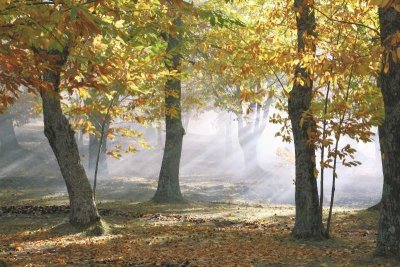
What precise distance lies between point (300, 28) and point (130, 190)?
18.0 meters

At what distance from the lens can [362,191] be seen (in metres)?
36.5

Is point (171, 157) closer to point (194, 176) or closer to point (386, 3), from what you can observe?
point (386, 3)

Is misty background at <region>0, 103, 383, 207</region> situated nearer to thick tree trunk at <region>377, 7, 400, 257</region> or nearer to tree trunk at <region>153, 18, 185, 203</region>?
tree trunk at <region>153, 18, 185, 203</region>

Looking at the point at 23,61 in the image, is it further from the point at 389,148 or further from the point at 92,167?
the point at 92,167

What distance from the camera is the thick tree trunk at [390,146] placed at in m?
7.80

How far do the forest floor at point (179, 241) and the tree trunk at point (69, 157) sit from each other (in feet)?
1.46

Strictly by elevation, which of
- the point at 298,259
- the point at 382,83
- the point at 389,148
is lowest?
the point at 298,259

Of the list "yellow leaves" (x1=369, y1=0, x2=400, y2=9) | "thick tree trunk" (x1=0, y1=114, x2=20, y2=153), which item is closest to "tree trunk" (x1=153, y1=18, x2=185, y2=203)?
"yellow leaves" (x1=369, y1=0, x2=400, y2=9)

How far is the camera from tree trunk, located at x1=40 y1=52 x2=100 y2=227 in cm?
1128

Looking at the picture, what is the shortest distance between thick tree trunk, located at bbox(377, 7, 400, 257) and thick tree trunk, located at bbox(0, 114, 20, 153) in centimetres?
3445

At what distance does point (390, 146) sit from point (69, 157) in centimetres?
740

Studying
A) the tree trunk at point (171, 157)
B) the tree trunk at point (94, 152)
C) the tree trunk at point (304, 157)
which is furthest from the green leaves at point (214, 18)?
the tree trunk at point (94, 152)

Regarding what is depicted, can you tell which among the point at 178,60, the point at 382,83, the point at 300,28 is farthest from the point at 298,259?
the point at 178,60

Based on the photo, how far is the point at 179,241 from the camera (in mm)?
10578
